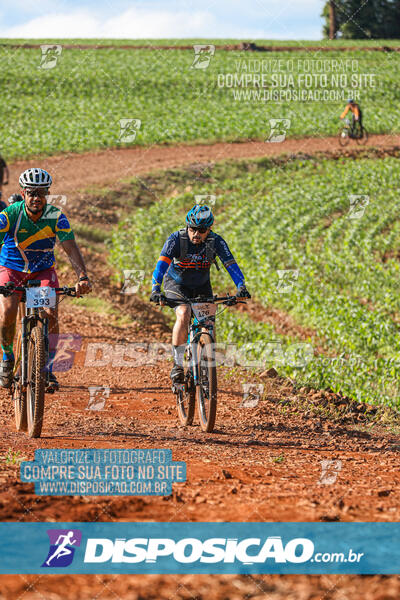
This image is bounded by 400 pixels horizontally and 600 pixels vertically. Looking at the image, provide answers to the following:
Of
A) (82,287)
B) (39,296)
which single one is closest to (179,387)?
(82,287)

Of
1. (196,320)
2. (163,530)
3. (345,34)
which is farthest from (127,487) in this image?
(345,34)

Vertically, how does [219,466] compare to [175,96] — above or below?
below

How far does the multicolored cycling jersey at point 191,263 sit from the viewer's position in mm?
7355

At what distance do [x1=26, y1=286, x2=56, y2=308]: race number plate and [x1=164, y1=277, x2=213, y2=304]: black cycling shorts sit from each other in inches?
58.6

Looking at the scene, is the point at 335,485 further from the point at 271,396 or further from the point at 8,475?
the point at 271,396

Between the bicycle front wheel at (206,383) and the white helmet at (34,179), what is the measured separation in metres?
2.30

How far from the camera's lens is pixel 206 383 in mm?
7227

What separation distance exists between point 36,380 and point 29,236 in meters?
1.51

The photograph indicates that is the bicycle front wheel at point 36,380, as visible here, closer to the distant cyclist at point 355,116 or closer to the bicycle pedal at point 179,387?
the bicycle pedal at point 179,387

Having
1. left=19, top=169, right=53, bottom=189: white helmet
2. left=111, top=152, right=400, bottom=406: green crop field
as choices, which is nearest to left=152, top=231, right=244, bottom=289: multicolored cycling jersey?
left=19, top=169, right=53, bottom=189: white helmet

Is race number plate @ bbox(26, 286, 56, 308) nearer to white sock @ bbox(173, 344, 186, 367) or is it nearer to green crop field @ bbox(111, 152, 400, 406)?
white sock @ bbox(173, 344, 186, 367)

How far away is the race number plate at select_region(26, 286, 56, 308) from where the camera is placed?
6.54 m

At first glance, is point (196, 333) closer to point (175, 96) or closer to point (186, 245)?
point (186, 245)

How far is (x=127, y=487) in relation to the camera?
5020 mm
